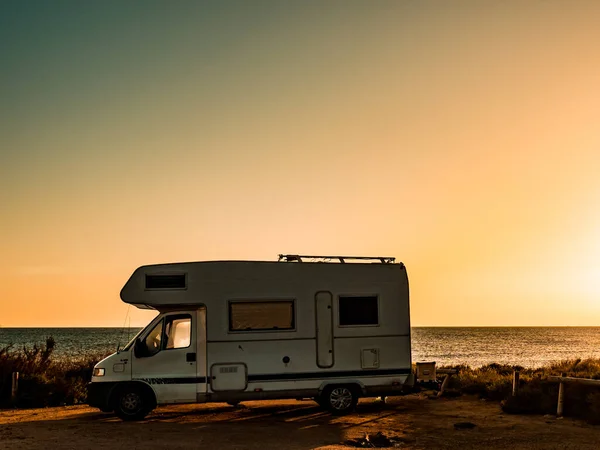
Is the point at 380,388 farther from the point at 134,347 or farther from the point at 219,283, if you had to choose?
the point at 134,347

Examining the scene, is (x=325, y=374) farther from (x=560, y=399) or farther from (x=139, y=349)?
(x=560, y=399)

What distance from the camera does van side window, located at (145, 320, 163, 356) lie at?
50.2 ft

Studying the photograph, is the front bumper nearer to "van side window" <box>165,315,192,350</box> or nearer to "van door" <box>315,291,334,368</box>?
"van side window" <box>165,315,192,350</box>

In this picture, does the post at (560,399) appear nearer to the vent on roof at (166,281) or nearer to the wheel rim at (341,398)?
the wheel rim at (341,398)

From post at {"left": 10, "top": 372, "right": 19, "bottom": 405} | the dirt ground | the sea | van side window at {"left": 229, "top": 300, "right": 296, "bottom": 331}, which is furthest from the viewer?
the sea

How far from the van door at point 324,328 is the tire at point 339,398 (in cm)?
56

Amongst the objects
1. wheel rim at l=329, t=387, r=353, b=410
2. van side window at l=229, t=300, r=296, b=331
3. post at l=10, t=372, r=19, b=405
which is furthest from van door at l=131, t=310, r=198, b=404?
post at l=10, t=372, r=19, b=405

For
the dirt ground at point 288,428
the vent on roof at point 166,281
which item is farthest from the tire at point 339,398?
the vent on roof at point 166,281

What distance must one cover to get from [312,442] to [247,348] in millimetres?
3130

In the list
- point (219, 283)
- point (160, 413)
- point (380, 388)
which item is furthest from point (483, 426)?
point (160, 413)

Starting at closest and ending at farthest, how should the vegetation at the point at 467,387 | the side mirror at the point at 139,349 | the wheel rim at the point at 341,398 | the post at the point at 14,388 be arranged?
the side mirror at the point at 139,349 → the vegetation at the point at 467,387 → the wheel rim at the point at 341,398 → the post at the point at 14,388

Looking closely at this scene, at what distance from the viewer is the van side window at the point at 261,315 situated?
15.4 meters

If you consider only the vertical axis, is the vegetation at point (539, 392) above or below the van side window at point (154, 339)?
below

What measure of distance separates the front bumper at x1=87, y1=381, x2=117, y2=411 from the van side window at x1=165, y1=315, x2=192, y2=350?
1409 millimetres
